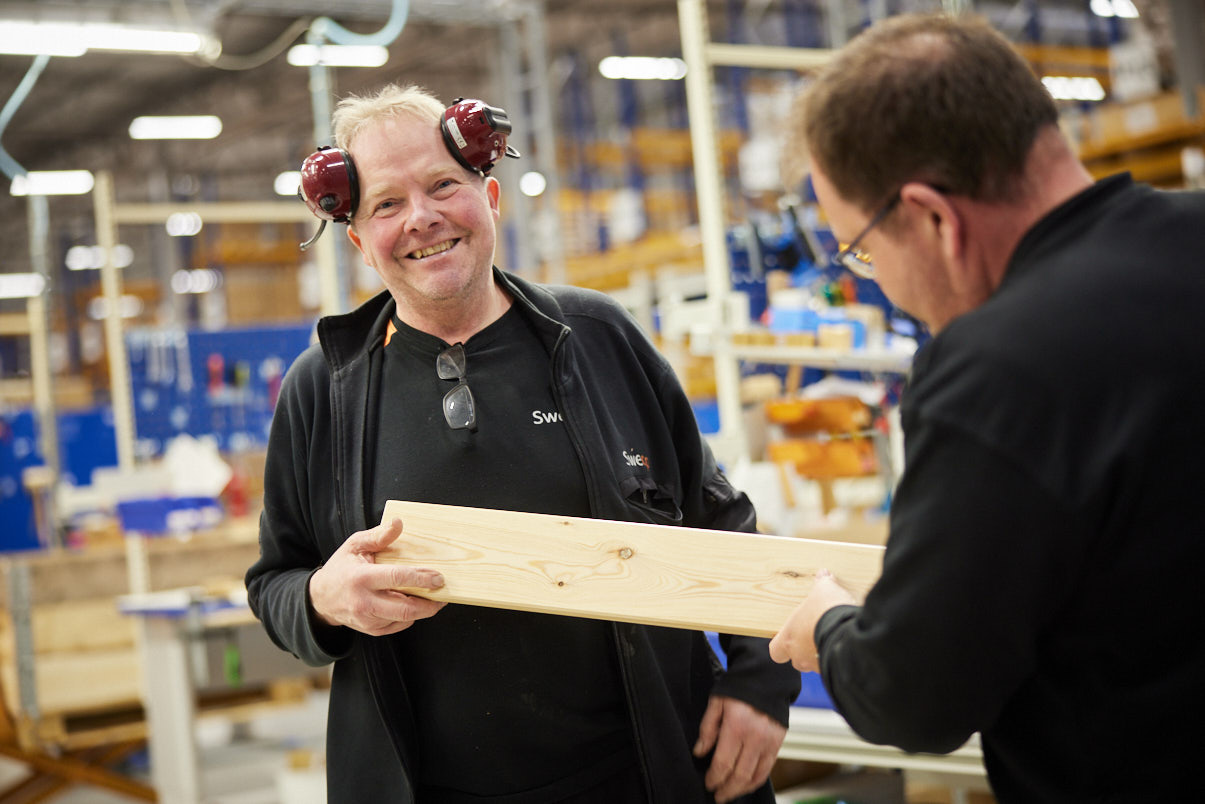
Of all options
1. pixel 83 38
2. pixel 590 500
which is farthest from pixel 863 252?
pixel 83 38

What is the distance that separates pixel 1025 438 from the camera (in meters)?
0.91

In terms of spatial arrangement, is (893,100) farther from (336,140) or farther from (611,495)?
(336,140)

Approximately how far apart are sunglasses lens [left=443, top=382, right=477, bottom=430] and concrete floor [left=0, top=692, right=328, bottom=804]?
3127 mm

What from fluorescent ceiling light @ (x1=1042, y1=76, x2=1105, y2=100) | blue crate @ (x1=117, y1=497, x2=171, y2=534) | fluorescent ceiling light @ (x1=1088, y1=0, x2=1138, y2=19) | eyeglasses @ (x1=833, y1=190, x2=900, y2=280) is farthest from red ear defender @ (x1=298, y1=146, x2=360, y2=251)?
fluorescent ceiling light @ (x1=1088, y1=0, x2=1138, y2=19)

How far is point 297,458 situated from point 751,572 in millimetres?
738

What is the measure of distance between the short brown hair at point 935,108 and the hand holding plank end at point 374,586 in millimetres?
757

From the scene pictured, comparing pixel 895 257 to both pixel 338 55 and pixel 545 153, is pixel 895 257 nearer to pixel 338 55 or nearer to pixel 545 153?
pixel 545 153

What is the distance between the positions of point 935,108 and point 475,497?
90 centimetres

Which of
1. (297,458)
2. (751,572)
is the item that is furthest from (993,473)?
(297,458)

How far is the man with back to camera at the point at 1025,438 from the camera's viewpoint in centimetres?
91

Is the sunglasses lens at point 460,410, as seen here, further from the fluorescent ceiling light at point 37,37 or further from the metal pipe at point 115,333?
the fluorescent ceiling light at point 37,37

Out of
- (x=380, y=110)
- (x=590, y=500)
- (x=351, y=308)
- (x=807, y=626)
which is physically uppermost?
(x=351, y=308)

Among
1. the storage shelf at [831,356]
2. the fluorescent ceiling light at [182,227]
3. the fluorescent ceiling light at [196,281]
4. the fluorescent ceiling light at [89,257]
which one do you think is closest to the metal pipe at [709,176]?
the storage shelf at [831,356]

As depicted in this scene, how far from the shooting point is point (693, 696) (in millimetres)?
1722
